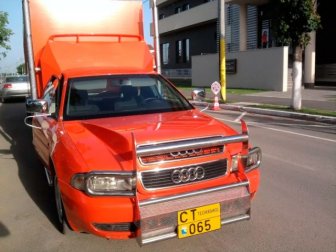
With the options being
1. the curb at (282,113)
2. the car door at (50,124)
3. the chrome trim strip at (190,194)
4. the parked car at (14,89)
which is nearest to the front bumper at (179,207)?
the chrome trim strip at (190,194)

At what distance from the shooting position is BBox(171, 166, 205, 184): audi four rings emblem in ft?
11.5

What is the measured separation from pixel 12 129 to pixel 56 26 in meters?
4.57

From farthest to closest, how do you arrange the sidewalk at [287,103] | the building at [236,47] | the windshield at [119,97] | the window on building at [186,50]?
the window on building at [186,50] < the building at [236,47] < the sidewalk at [287,103] < the windshield at [119,97]

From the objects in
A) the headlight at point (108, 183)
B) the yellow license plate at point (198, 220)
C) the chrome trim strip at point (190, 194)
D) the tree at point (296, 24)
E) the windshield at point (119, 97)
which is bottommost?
the yellow license plate at point (198, 220)

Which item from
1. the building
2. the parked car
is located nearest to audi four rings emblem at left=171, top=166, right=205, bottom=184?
the building

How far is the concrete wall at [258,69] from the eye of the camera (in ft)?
72.2

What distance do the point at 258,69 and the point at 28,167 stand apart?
61.5 ft

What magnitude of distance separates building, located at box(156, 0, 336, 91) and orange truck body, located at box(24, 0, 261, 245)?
1267 centimetres

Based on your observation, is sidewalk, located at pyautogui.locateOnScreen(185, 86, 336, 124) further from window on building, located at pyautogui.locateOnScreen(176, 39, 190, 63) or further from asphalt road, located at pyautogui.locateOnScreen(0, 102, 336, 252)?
window on building, located at pyautogui.locateOnScreen(176, 39, 190, 63)

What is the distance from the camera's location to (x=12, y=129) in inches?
456

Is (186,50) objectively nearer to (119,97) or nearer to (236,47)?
(236,47)

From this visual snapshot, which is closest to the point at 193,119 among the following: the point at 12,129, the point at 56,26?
the point at 56,26

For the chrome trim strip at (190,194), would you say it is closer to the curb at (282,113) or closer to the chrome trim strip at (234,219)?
the chrome trim strip at (234,219)

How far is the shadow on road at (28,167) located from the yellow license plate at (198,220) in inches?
69.5
